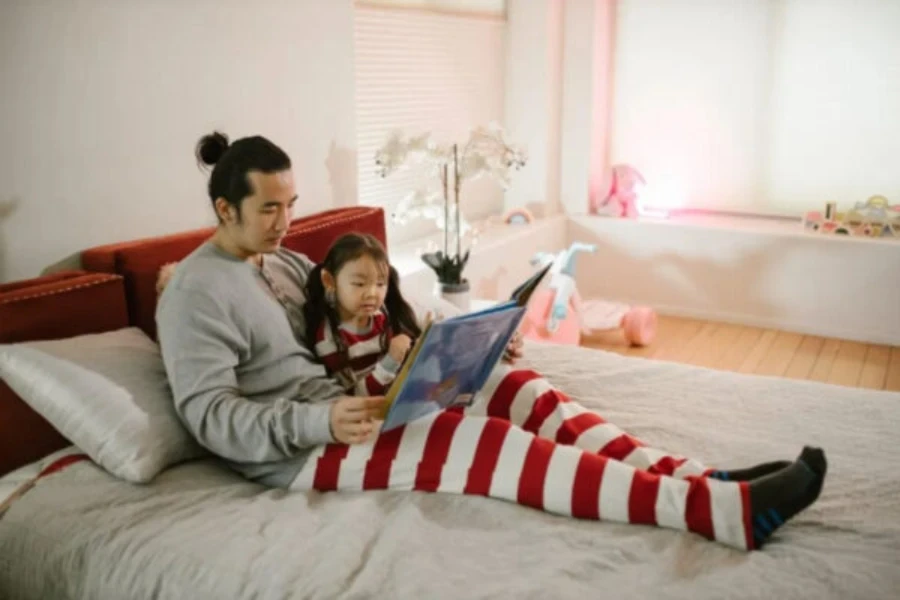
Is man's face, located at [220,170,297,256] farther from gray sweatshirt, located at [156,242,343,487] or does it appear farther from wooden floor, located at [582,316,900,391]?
wooden floor, located at [582,316,900,391]

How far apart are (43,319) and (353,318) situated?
640 millimetres

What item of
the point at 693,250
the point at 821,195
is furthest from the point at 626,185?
the point at 821,195

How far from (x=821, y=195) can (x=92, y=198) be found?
3.48 m

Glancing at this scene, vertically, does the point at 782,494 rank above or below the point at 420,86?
below

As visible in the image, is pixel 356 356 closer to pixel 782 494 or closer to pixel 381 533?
pixel 381 533

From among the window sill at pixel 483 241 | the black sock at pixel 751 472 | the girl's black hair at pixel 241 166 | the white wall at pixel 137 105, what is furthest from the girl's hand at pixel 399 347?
the window sill at pixel 483 241

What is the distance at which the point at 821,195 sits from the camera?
431 cm

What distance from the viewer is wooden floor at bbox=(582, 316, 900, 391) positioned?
3.62 metres

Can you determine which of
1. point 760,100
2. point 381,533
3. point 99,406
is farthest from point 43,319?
point 760,100

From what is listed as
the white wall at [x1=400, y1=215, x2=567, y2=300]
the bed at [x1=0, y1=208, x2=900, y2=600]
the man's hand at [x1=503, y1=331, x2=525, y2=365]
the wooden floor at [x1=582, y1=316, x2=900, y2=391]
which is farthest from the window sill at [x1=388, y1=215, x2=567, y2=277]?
the bed at [x1=0, y1=208, x2=900, y2=600]

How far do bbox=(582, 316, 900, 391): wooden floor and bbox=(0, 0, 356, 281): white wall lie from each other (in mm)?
1854

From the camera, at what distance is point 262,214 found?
175 cm

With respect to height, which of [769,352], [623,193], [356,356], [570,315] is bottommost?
[769,352]

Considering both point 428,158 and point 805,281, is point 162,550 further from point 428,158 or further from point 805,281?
point 805,281
